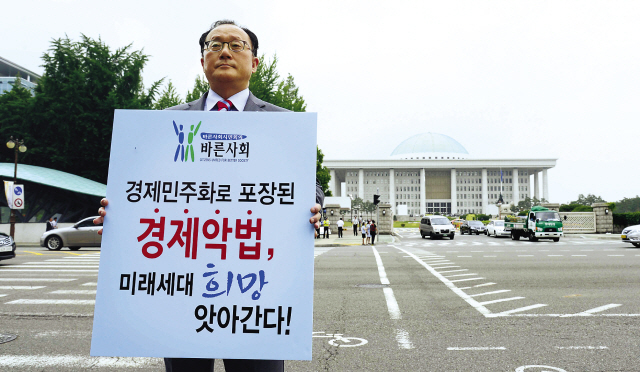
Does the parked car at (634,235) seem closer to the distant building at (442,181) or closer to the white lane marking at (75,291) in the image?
the white lane marking at (75,291)

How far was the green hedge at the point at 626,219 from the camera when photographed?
41.4 m

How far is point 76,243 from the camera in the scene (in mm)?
23109

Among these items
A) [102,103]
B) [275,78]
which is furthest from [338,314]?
[102,103]

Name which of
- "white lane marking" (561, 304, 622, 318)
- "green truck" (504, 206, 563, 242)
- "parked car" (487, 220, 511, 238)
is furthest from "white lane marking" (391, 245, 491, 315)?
"parked car" (487, 220, 511, 238)

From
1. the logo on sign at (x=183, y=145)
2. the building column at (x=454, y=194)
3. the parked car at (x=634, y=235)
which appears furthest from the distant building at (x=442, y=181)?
the logo on sign at (x=183, y=145)

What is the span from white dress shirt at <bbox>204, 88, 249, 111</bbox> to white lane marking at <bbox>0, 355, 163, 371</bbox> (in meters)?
3.32

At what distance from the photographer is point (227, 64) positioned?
2.97m

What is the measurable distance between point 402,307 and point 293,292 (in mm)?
5927

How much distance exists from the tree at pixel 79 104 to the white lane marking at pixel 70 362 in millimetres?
36034

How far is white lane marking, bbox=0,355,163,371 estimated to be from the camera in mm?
5043

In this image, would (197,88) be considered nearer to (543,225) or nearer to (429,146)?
(543,225)

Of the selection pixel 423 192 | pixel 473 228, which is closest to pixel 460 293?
pixel 473 228

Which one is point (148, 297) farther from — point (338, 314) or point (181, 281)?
point (338, 314)

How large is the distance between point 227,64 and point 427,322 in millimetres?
5269
